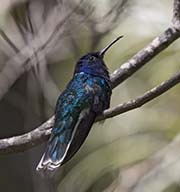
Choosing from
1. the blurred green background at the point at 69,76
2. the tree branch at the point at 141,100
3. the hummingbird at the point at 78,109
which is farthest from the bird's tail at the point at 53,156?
the blurred green background at the point at 69,76

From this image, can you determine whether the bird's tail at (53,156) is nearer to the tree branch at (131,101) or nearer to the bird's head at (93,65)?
the tree branch at (131,101)

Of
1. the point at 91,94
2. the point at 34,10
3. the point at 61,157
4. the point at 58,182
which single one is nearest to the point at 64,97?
the point at 91,94

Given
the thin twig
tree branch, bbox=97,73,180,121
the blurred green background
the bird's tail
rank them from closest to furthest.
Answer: tree branch, bbox=97,73,180,121 → the bird's tail → the thin twig → the blurred green background

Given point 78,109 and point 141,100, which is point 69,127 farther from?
point 141,100

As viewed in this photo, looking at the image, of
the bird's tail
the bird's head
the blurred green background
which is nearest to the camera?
the bird's tail

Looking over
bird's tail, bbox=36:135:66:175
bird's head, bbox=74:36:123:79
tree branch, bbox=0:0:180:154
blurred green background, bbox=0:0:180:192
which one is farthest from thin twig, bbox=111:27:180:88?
blurred green background, bbox=0:0:180:192

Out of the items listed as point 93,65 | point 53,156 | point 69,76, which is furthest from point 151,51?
point 69,76

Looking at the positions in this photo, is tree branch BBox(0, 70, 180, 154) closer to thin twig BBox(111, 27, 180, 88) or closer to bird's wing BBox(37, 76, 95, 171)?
bird's wing BBox(37, 76, 95, 171)
